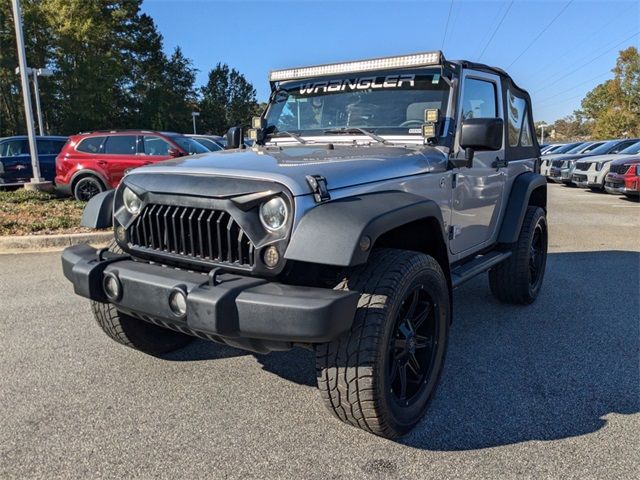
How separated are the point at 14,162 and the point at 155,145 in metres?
4.93

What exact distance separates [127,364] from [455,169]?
256 cm

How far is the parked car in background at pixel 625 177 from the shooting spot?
1266cm

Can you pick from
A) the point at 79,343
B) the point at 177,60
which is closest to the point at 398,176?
the point at 79,343

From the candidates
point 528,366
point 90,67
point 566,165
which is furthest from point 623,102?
point 528,366

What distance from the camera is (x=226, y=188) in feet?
8.23

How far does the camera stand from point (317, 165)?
2.69 metres

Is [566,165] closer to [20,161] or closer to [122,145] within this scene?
[122,145]

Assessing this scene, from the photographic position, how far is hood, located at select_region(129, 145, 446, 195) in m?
2.52

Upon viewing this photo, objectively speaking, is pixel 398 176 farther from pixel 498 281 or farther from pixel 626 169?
pixel 626 169

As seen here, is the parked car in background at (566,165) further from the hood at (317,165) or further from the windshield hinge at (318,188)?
the windshield hinge at (318,188)

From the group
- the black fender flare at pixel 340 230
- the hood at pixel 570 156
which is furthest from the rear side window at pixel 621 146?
the black fender flare at pixel 340 230

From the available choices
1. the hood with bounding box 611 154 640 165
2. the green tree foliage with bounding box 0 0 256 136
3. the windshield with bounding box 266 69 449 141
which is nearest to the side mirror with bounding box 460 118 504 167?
the windshield with bounding box 266 69 449 141

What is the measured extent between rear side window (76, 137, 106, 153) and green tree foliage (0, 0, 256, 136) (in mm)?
28014

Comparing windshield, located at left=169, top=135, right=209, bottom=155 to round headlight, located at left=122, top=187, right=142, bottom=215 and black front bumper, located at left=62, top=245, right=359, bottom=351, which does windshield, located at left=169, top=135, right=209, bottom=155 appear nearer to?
round headlight, located at left=122, top=187, right=142, bottom=215
